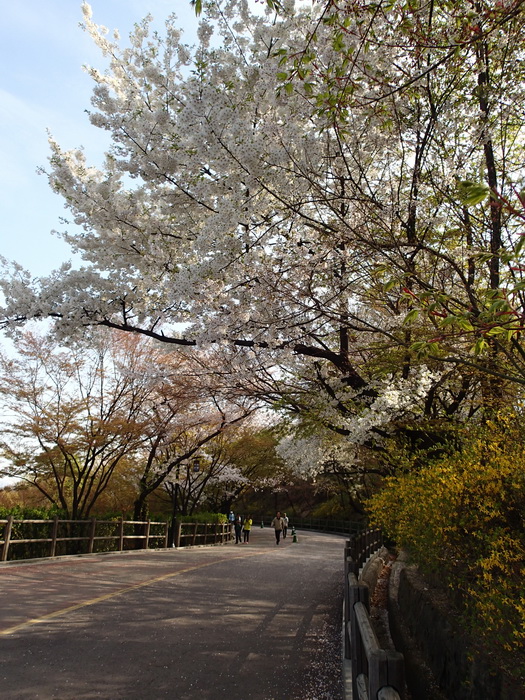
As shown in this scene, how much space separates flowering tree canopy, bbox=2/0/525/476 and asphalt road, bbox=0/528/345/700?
12.0 ft

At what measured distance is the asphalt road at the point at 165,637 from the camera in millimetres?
4797

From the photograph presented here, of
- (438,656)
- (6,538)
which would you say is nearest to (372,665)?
Answer: (438,656)

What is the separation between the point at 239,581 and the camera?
1166 centimetres

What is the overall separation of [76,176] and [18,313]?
2642 millimetres

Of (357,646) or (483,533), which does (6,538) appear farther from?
(483,533)

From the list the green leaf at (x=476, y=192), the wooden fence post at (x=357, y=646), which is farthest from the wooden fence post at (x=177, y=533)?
the green leaf at (x=476, y=192)

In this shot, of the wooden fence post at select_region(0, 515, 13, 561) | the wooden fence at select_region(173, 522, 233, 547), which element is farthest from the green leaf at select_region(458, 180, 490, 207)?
the wooden fence at select_region(173, 522, 233, 547)

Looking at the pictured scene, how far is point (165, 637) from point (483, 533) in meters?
4.43

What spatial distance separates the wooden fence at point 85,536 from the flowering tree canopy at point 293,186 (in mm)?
8416

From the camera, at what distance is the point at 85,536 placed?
690 inches

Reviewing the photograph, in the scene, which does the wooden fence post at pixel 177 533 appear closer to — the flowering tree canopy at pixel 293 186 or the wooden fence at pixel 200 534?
the wooden fence at pixel 200 534

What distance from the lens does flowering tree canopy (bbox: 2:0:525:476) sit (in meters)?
6.03

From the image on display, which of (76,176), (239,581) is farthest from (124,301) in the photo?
(239,581)

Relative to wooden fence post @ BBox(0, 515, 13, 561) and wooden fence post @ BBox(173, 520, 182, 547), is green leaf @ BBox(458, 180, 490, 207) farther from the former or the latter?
wooden fence post @ BBox(173, 520, 182, 547)
